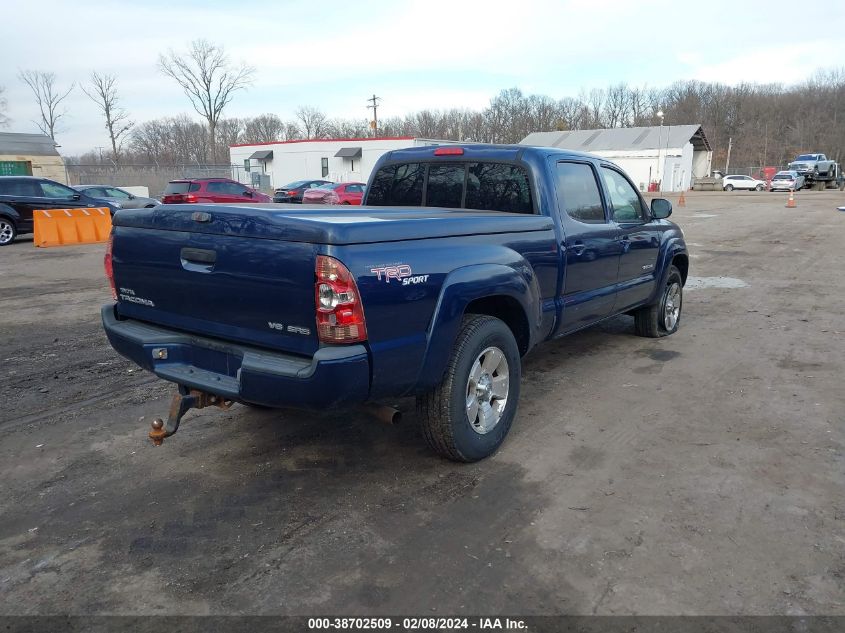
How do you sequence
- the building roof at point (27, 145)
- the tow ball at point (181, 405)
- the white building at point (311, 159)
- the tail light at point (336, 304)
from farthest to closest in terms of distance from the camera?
the white building at point (311, 159) → the building roof at point (27, 145) → the tow ball at point (181, 405) → the tail light at point (336, 304)

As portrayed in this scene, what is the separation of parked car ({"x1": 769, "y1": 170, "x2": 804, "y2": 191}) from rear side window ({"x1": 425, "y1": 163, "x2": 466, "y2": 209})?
5458 centimetres

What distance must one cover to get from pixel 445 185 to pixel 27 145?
4201cm

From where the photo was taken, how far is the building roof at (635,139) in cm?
5794

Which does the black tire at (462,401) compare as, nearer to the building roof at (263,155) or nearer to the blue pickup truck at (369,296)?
the blue pickup truck at (369,296)

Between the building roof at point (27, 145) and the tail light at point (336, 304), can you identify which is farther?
the building roof at point (27, 145)

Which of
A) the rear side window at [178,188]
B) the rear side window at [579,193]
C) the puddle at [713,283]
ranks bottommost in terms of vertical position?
the puddle at [713,283]

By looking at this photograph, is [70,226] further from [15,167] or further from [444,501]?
[15,167]

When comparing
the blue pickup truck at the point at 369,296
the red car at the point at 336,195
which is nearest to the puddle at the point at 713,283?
the blue pickup truck at the point at 369,296

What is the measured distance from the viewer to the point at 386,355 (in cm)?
314

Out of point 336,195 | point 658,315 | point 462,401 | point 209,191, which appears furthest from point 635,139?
point 462,401

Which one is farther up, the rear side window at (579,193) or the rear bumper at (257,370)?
the rear side window at (579,193)

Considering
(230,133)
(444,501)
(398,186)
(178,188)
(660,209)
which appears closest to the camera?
(444,501)

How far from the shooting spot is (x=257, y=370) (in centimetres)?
308

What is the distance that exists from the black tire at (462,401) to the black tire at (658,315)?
337 cm
